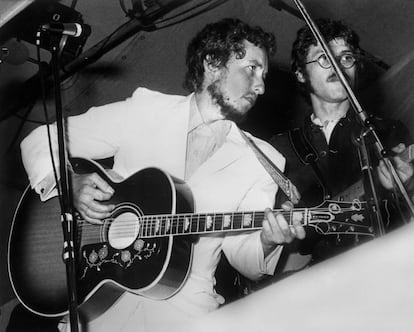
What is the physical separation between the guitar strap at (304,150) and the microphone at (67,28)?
0.66m

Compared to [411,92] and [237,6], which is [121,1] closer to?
[237,6]

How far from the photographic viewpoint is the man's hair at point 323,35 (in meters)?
1.83

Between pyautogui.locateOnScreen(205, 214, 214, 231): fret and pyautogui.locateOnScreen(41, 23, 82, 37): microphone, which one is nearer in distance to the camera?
pyautogui.locateOnScreen(205, 214, 214, 231): fret

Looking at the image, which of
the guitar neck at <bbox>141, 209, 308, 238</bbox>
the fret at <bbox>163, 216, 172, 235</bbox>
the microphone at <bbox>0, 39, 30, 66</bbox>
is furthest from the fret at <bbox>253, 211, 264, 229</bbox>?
the microphone at <bbox>0, 39, 30, 66</bbox>

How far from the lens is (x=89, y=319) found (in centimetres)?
192

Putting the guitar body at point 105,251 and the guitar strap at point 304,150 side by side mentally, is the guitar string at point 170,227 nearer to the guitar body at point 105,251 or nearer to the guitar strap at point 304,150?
the guitar body at point 105,251

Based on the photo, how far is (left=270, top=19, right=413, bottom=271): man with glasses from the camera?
169 cm

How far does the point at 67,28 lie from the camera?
78.7 inches

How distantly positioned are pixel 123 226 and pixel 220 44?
1.86 ft

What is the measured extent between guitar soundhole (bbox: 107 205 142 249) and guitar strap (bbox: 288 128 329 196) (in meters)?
0.44

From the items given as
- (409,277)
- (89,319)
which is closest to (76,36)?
(89,319)

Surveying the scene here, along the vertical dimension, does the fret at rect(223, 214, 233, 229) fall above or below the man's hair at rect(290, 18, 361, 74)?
below

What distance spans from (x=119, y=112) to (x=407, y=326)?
3.28 ft

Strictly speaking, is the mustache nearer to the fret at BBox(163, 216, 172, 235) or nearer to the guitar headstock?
the guitar headstock
